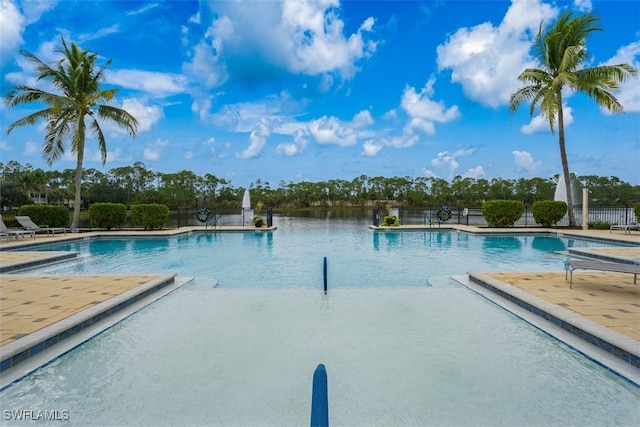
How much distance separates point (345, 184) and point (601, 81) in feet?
135

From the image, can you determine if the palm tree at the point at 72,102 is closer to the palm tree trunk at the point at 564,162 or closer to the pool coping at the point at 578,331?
the pool coping at the point at 578,331

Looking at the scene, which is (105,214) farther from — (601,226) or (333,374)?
(601,226)

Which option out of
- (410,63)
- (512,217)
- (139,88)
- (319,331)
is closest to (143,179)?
(139,88)

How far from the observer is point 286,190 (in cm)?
5481

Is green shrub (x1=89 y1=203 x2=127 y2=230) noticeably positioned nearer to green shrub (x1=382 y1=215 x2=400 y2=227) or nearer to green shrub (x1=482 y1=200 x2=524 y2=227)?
green shrub (x1=382 y1=215 x2=400 y2=227)

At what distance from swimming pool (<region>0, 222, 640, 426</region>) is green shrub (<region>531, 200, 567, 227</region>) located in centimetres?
1265

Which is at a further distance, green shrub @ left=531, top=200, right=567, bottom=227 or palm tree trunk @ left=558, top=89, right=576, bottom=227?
green shrub @ left=531, top=200, right=567, bottom=227

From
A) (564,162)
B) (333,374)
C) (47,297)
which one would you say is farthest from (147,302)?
(564,162)

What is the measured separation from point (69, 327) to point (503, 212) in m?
17.0

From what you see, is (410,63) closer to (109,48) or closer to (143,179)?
(109,48)

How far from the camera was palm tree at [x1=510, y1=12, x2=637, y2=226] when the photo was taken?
14.7 metres

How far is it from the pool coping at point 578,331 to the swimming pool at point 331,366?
133 mm

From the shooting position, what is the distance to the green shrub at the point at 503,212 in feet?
55.5

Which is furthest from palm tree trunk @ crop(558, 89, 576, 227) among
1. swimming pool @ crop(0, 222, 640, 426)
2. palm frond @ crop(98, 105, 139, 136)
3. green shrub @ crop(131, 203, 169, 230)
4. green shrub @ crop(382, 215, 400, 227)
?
palm frond @ crop(98, 105, 139, 136)
